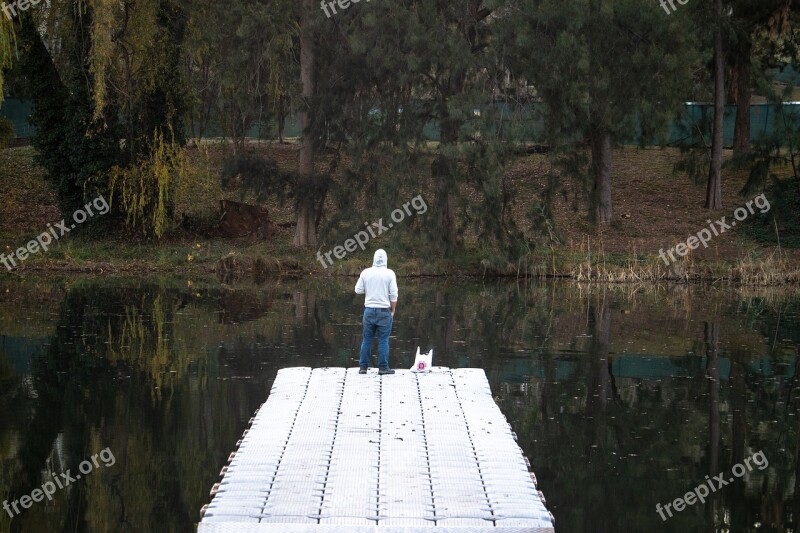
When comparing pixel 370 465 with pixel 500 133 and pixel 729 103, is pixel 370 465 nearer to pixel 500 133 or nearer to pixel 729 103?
pixel 500 133

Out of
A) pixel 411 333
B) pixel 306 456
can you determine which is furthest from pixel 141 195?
pixel 306 456

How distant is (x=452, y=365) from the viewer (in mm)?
17297

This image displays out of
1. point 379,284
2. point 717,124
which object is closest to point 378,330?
point 379,284

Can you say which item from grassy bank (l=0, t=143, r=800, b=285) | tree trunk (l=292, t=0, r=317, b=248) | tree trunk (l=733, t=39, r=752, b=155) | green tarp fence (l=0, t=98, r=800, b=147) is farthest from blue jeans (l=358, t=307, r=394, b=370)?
tree trunk (l=733, t=39, r=752, b=155)

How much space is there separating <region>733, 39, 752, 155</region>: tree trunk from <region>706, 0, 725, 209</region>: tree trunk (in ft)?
1.88

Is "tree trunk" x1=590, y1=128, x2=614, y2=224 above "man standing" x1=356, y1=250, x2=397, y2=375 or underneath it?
above

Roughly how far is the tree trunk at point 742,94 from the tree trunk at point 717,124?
1.88ft

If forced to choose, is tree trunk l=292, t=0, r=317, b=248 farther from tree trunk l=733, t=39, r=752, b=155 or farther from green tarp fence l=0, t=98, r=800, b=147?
tree trunk l=733, t=39, r=752, b=155

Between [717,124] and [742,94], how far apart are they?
3.28 metres

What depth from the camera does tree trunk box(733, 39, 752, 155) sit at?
35.0 meters

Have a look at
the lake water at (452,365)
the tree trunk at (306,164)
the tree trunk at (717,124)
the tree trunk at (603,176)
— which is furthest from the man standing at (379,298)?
the tree trunk at (717,124)

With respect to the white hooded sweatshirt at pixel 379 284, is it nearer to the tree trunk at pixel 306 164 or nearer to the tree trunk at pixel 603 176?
the tree trunk at pixel 306 164

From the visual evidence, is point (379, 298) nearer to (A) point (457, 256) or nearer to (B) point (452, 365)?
(B) point (452, 365)

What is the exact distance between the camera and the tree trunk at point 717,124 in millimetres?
34500
